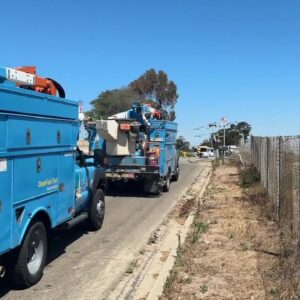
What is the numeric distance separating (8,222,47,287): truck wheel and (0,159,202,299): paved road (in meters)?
0.15

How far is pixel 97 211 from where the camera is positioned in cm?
1126

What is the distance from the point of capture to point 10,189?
6312 mm

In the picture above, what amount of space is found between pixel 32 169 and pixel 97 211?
4385 mm

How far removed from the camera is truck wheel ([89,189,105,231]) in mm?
10953

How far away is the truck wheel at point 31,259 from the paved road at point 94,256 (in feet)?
0.48

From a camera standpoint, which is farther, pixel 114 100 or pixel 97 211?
pixel 114 100

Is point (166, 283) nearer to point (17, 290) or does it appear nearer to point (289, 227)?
point (17, 290)

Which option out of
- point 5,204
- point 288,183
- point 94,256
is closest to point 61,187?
point 94,256

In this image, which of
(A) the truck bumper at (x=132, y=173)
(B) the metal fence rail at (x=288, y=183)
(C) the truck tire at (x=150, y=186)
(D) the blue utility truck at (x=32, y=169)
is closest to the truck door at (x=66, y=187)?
(D) the blue utility truck at (x=32, y=169)

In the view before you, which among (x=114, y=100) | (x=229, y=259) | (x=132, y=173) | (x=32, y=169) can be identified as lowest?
(x=229, y=259)

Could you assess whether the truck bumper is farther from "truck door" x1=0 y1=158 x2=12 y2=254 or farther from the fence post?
"truck door" x1=0 y1=158 x2=12 y2=254

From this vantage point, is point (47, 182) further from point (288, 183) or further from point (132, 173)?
point (132, 173)

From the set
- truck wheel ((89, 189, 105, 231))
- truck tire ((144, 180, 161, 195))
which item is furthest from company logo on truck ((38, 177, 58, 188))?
truck tire ((144, 180, 161, 195))

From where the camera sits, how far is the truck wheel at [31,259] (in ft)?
22.5
